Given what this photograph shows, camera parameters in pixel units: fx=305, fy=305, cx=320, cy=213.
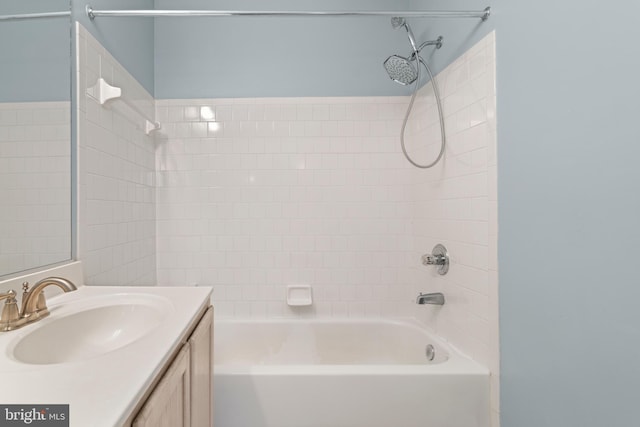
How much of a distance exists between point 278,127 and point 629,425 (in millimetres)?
2033

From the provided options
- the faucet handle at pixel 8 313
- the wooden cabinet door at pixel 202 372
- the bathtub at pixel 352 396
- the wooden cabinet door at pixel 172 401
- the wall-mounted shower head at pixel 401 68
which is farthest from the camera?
the wall-mounted shower head at pixel 401 68

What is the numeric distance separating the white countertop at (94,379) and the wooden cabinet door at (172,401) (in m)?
0.05

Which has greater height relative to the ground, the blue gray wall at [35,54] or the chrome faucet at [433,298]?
the blue gray wall at [35,54]

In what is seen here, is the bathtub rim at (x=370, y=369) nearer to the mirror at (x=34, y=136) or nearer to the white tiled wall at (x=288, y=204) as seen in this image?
the white tiled wall at (x=288, y=204)

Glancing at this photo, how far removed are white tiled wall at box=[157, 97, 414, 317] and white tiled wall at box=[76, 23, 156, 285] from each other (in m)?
0.18

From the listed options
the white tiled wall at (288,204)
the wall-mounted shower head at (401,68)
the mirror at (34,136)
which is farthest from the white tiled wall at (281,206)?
the mirror at (34,136)

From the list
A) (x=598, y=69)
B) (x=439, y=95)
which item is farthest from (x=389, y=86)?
(x=598, y=69)

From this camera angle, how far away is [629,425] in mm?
808

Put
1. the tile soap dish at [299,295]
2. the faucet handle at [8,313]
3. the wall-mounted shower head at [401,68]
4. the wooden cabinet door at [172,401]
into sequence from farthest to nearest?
the tile soap dish at [299,295]
the wall-mounted shower head at [401,68]
the faucet handle at [8,313]
the wooden cabinet door at [172,401]

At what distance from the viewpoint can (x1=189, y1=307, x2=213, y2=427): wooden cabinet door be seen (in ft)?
2.94

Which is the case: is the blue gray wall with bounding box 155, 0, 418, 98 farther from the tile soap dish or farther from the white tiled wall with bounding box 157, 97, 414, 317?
the tile soap dish

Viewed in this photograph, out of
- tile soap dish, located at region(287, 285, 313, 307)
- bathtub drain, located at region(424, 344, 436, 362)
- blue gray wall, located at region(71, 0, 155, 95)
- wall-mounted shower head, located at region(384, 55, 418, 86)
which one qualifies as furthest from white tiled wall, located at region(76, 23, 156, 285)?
bathtub drain, located at region(424, 344, 436, 362)

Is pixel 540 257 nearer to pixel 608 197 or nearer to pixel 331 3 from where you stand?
pixel 608 197

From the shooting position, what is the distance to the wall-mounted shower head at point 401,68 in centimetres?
163
